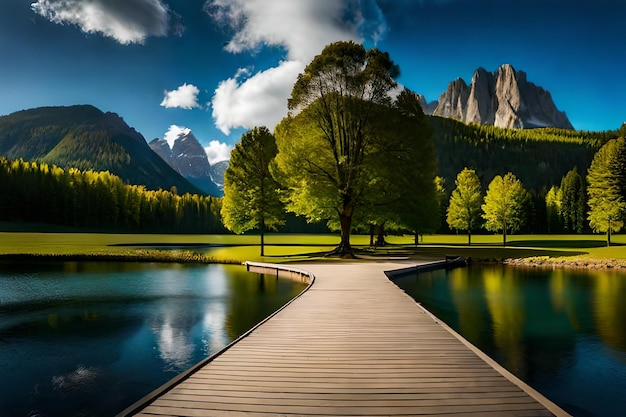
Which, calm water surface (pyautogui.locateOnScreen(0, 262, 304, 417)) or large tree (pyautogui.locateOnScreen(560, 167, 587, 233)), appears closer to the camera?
calm water surface (pyautogui.locateOnScreen(0, 262, 304, 417))

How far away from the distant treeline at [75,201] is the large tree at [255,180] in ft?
347

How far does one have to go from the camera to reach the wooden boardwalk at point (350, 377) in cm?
640

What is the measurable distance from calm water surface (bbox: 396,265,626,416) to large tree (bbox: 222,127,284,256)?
18.3m

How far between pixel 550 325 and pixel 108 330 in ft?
58.3

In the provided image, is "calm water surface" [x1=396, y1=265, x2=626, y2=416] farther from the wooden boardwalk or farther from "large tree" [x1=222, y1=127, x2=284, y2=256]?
"large tree" [x1=222, y1=127, x2=284, y2=256]

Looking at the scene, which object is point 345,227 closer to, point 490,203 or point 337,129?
point 337,129

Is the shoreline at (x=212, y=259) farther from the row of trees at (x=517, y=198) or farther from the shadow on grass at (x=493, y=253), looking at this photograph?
the row of trees at (x=517, y=198)

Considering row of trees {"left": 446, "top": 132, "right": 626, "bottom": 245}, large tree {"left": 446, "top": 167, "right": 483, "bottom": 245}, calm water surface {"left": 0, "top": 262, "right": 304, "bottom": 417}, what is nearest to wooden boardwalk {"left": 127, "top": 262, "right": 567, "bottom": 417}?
calm water surface {"left": 0, "top": 262, "right": 304, "bottom": 417}

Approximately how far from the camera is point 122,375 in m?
11.6

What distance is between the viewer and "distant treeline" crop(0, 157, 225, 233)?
5192 inches

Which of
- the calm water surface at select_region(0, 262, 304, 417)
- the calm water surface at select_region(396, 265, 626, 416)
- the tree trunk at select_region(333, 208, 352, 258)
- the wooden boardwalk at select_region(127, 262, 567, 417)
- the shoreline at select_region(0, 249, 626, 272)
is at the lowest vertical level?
the calm water surface at select_region(0, 262, 304, 417)

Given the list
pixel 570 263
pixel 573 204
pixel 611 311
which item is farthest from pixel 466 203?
pixel 573 204

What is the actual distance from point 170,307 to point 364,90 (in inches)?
1011

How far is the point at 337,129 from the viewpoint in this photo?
39844 mm
